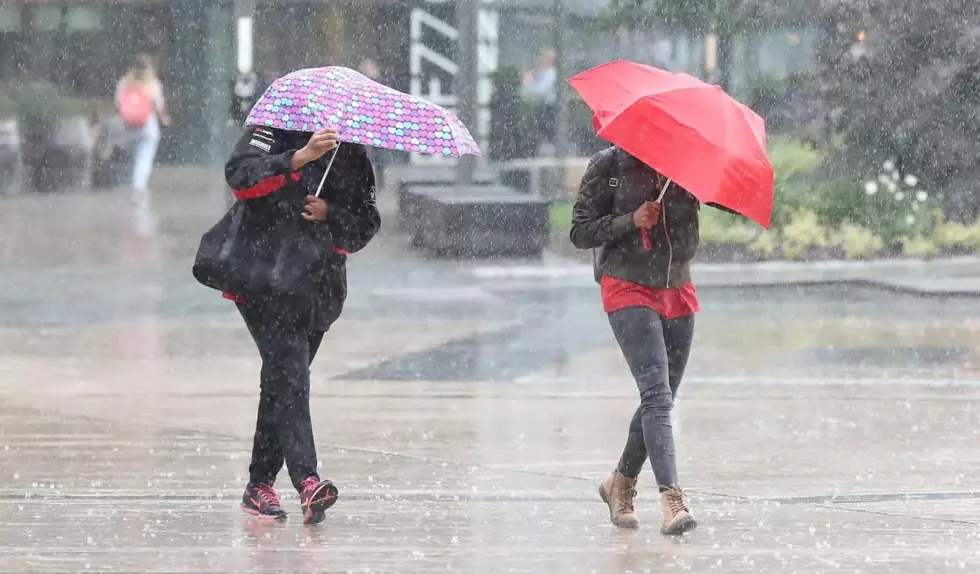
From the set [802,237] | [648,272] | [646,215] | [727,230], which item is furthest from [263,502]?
[727,230]

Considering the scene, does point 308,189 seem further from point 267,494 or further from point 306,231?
point 267,494

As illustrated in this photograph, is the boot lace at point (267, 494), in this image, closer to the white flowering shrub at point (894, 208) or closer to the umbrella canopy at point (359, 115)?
the umbrella canopy at point (359, 115)

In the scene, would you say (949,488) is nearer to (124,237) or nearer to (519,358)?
(519,358)

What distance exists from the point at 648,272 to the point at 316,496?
145 cm

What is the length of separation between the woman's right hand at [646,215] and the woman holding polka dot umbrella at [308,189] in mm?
629

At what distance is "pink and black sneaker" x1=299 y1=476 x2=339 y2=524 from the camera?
669cm

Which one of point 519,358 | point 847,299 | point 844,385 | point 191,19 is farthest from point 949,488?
point 191,19

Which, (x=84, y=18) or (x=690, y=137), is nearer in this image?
(x=690, y=137)

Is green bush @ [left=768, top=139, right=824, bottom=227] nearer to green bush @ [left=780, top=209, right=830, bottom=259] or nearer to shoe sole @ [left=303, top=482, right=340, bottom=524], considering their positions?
green bush @ [left=780, top=209, right=830, bottom=259]

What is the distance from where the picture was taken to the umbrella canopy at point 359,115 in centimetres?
639

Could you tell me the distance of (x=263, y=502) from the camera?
701cm

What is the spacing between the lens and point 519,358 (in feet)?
40.1

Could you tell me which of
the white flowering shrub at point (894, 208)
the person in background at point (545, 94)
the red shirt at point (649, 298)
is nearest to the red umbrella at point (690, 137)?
the red shirt at point (649, 298)

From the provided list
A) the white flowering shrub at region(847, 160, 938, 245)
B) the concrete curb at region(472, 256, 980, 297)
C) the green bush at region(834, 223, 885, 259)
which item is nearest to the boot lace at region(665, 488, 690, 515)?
the concrete curb at region(472, 256, 980, 297)
